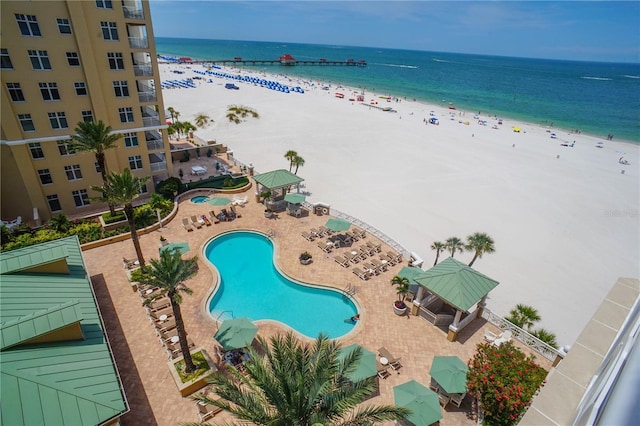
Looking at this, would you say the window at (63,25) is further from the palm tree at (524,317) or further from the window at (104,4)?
the palm tree at (524,317)

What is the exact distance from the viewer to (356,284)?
2245cm

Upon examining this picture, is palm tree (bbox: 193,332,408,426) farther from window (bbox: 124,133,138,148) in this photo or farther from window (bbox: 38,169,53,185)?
window (bbox: 124,133,138,148)

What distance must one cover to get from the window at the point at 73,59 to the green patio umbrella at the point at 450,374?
106 ft

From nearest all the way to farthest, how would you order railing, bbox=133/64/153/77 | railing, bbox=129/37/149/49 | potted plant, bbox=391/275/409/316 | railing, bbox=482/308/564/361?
railing, bbox=482/308/564/361, potted plant, bbox=391/275/409/316, railing, bbox=129/37/149/49, railing, bbox=133/64/153/77

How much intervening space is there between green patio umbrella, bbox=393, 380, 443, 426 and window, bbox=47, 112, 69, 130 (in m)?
30.6

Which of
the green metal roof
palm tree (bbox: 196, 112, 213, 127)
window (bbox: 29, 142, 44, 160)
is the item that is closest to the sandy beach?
palm tree (bbox: 196, 112, 213, 127)

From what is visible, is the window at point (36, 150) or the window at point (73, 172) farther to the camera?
the window at point (73, 172)

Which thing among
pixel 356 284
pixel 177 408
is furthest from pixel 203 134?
pixel 177 408

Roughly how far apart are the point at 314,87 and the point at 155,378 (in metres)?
105

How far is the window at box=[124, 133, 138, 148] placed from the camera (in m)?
29.6

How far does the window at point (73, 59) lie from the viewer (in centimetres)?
2467

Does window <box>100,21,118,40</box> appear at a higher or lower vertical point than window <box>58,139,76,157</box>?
higher

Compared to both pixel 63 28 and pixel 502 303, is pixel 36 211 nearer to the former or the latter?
pixel 63 28

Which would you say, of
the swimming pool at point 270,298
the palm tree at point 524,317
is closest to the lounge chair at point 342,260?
the swimming pool at point 270,298
